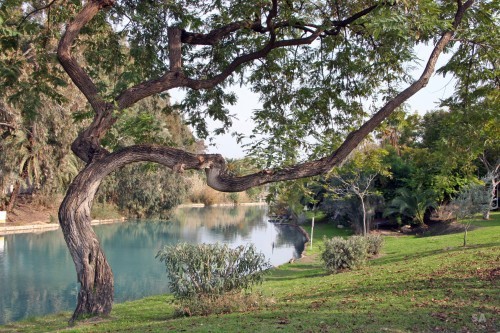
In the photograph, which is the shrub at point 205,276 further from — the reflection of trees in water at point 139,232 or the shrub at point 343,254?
the reflection of trees in water at point 139,232

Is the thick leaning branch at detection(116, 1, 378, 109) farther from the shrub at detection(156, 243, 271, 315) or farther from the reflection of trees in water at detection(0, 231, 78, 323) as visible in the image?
the reflection of trees in water at detection(0, 231, 78, 323)

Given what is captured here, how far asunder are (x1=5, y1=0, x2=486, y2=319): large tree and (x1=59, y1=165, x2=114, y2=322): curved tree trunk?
2 cm

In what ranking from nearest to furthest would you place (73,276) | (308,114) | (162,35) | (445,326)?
(445,326)
(308,114)
(162,35)
(73,276)

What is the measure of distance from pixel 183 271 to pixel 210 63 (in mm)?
4496

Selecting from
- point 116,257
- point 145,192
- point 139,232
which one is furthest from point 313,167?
point 145,192

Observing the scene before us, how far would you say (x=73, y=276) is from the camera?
21156 millimetres

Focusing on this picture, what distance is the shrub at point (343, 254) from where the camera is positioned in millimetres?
17000

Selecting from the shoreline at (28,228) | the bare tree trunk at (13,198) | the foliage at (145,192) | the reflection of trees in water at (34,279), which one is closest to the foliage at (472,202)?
the reflection of trees in water at (34,279)

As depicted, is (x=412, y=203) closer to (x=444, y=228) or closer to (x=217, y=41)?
(x=444, y=228)

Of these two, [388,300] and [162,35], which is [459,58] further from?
[162,35]

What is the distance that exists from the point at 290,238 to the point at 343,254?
792 inches

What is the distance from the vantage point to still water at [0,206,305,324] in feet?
56.0

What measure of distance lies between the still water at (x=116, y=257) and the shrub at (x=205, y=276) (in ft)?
24.4

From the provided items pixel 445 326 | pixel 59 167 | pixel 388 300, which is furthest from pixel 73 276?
pixel 445 326
